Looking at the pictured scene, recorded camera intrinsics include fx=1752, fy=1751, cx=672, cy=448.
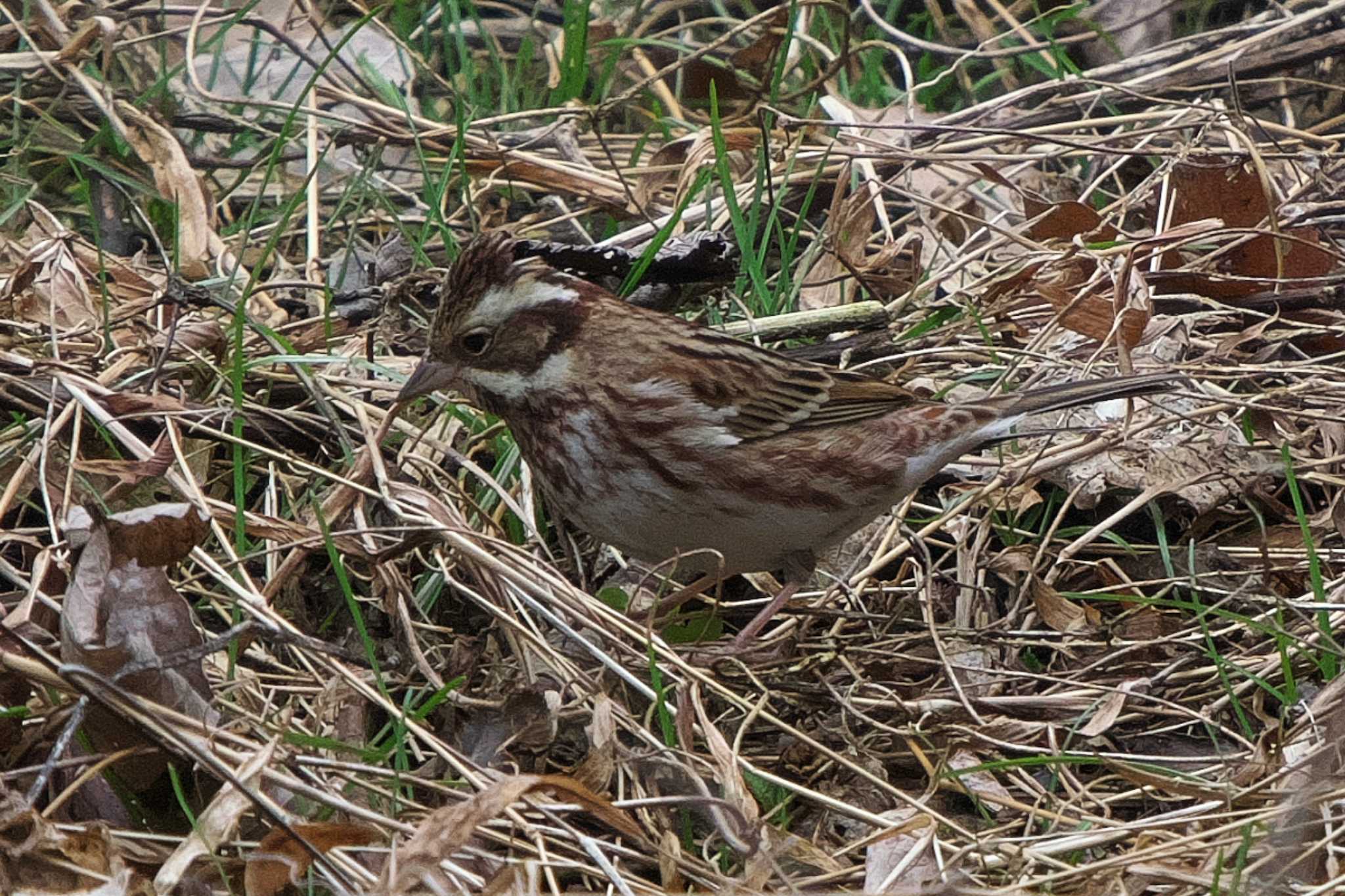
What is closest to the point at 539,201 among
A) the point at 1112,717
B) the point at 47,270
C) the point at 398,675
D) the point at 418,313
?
the point at 418,313

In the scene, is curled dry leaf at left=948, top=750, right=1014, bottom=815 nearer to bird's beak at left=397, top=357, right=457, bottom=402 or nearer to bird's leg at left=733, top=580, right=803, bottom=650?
bird's leg at left=733, top=580, right=803, bottom=650

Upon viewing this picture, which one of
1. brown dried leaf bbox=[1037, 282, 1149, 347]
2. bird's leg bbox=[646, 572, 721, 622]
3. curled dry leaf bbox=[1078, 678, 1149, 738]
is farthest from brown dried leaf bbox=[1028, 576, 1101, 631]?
brown dried leaf bbox=[1037, 282, 1149, 347]

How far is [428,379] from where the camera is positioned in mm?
4160

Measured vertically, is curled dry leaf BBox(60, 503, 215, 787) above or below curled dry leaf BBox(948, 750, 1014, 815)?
above

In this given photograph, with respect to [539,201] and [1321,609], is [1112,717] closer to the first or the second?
[1321,609]

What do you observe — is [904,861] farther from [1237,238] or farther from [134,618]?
[1237,238]

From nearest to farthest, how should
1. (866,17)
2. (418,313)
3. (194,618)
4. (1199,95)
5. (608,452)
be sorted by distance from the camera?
(194,618), (608,452), (418,313), (1199,95), (866,17)

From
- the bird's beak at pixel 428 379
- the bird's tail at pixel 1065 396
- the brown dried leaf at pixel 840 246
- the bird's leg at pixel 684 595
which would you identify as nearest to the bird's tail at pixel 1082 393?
the bird's tail at pixel 1065 396

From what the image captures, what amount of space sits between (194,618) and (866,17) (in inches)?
185

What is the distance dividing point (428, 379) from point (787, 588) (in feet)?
3.34

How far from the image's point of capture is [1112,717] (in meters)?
3.85

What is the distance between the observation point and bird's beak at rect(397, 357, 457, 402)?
13.6 feet

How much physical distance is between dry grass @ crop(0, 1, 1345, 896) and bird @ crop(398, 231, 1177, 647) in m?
0.24

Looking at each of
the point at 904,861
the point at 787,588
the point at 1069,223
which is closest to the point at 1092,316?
the point at 1069,223
